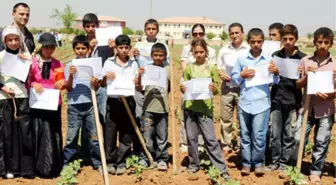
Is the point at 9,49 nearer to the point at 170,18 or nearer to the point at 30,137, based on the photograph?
the point at 30,137

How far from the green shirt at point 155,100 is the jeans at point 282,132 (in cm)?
145

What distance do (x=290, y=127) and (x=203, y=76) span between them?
4.45ft

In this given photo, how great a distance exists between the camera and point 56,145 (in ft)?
16.5

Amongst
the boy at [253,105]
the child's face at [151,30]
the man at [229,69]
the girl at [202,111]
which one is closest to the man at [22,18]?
the child's face at [151,30]

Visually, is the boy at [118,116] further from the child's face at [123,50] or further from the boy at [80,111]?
the boy at [80,111]

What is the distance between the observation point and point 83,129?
5.30 metres

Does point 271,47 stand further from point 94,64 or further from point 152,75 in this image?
point 94,64

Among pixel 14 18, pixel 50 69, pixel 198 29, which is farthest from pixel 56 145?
pixel 198 29

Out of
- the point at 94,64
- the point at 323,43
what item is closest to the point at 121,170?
the point at 94,64

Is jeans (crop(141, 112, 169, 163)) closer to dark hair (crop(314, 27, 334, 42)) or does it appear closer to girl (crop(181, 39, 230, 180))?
girl (crop(181, 39, 230, 180))

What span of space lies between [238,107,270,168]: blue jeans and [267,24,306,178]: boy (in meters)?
0.22

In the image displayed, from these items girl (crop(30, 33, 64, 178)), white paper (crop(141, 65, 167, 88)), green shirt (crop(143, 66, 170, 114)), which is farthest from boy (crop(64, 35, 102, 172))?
green shirt (crop(143, 66, 170, 114))

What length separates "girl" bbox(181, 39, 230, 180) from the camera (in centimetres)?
485

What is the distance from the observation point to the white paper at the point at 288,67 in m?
4.73
